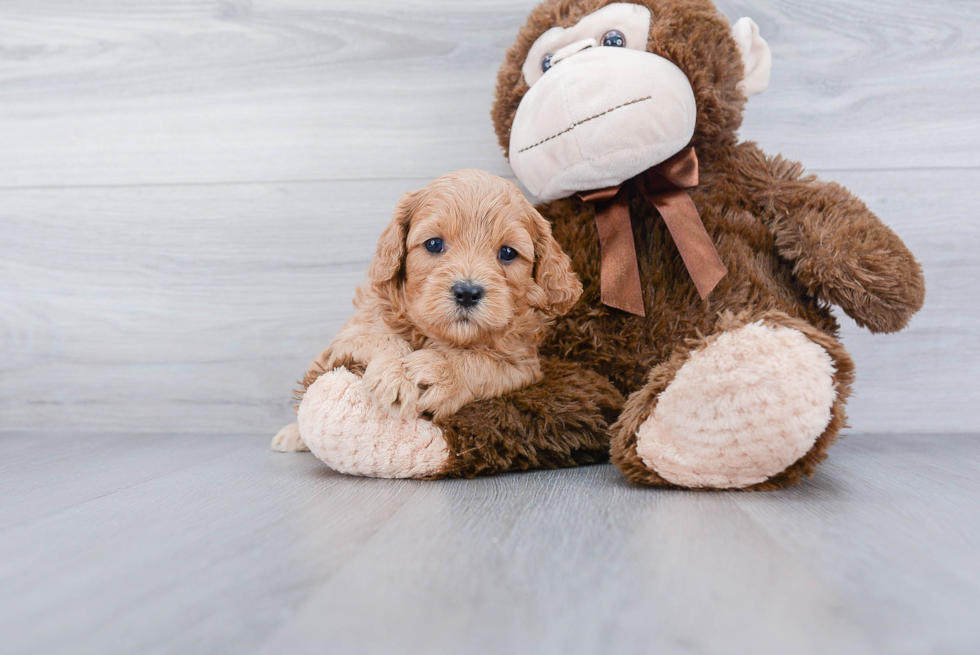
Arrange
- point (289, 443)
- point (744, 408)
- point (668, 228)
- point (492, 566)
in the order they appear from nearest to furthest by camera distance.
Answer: point (492, 566) → point (744, 408) → point (668, 228) → point (289, 443)

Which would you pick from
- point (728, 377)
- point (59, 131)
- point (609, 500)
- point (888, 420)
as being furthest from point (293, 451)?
point (888, 420)

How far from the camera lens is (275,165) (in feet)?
4.49

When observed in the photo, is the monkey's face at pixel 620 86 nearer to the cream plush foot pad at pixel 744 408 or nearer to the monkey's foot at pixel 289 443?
the cream plush foot pad at pixel 744 408

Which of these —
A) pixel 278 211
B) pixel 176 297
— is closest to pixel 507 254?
pixel 278 211

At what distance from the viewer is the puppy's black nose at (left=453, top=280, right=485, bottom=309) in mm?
804

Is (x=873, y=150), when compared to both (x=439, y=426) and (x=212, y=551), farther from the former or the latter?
(x=212, y=551)

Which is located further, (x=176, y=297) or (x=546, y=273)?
(x=176, y=297)

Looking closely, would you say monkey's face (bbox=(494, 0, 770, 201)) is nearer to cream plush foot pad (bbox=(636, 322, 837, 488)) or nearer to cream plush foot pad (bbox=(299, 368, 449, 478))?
cream plush foot pad (bbox=(636, 322, 837, 488))

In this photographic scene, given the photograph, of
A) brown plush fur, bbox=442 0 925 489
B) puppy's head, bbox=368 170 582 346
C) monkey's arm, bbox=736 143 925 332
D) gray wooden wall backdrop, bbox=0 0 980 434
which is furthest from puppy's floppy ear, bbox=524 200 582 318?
gray wooden wall backdrop, bbox=0 0 980 434

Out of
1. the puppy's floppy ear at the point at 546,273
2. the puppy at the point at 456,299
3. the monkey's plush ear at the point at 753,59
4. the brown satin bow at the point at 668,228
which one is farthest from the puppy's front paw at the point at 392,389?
the monkey's plush ear at the point at 753,59

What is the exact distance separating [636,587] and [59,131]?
5.01 feet

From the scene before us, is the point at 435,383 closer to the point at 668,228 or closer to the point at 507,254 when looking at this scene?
the point at 507,254

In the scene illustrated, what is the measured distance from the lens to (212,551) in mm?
608

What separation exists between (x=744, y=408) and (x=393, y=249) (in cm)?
49
